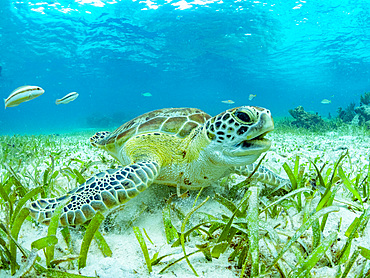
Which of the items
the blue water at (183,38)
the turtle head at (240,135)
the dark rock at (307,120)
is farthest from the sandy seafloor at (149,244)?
the blue water at (183,38)

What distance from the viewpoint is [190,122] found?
240 centimetres

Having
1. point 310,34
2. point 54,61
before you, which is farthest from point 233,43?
point 54,61

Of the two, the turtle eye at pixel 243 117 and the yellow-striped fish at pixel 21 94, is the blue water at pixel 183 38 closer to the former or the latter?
the yellow-striped fish at pixel 21 94

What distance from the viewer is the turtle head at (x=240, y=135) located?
169 cm

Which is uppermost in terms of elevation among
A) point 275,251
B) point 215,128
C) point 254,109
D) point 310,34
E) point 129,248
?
point 310,34

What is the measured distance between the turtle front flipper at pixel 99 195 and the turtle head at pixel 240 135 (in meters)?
0.55

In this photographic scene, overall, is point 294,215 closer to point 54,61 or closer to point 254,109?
point 254,109

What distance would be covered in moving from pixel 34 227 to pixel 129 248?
70 centimetres

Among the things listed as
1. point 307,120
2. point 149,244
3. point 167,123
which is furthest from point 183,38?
point 149,244

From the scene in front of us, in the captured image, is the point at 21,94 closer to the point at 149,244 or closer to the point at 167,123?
the point at 167,123

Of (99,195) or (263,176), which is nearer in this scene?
(99,195)

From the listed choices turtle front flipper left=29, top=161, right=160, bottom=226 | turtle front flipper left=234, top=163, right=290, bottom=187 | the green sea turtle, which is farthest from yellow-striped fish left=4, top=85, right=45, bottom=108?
turtle front flipper left=234, top=163, right=290, bottom=187

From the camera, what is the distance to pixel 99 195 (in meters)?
1.51

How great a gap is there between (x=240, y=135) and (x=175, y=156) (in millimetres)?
688
